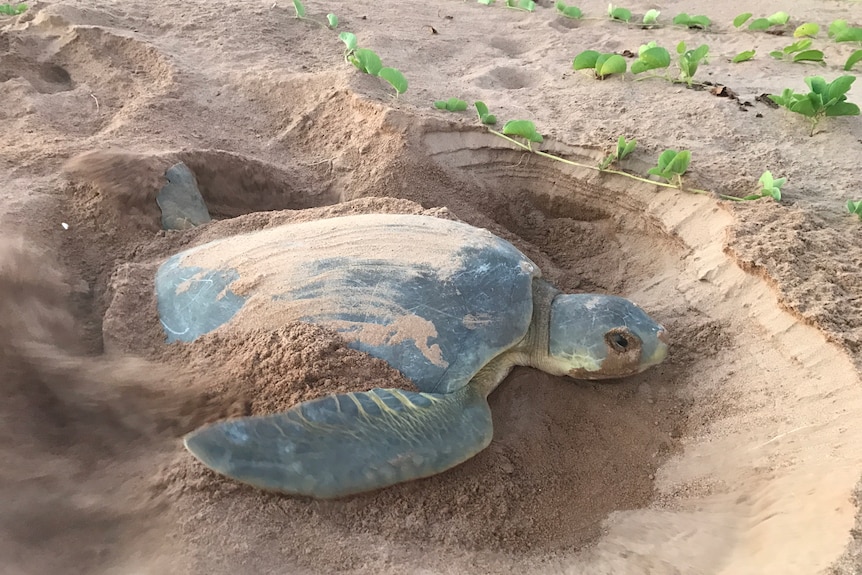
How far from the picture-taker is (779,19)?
314cm

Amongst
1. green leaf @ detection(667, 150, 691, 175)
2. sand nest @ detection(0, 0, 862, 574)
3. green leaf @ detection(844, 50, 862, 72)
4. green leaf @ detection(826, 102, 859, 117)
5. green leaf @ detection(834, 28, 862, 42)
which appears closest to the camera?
sand nest @ detection(0, 0, 862, 574)

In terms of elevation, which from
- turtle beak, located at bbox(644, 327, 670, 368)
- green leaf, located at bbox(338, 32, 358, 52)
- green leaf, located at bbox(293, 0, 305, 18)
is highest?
green leaf, located at bbox(293, 0, 305, 18)

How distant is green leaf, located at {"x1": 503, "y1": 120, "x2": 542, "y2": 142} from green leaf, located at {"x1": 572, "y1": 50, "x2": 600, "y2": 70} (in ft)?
2.26

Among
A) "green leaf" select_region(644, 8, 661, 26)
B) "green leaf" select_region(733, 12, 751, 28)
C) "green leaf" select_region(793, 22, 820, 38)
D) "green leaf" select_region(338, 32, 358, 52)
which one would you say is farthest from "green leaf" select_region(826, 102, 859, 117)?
"green leaf" select_region(338, 32, 358, 52)

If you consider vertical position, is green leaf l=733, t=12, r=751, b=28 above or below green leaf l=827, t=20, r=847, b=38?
above

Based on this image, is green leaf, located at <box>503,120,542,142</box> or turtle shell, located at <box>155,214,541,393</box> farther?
green leaf, located at <box>503,120,542,142</box>

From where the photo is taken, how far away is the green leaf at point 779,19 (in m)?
3.12

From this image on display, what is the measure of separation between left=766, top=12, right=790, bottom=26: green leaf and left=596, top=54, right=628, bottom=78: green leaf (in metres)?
1.32

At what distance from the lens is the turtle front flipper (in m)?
1.12

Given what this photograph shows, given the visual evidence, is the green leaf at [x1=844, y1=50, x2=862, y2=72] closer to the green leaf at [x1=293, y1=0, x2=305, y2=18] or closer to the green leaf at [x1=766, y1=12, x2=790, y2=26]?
the green leaf at [x1=766, y1=12, x2=790, y2=26]

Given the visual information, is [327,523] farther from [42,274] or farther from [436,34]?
[436,34]

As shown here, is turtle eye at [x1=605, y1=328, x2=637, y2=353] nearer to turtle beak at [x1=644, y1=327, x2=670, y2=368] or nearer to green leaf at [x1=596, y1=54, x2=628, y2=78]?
turtle beak at [x1=644, y1=327, x2=670, y2=368]

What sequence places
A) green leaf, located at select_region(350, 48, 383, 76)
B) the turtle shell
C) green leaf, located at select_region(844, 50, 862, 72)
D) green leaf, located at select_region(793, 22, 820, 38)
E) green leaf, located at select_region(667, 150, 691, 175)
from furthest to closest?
green leaf, located at select_region(793, 22, 820, 38), green leaf, located at select_region(844, 50, 862, 72), green leaf, located at select_region(350, 48, 383, 76), green leaf, located at select_region(667, 150, 691, 175), the turtle shell

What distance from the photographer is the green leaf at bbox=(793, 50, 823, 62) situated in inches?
106
